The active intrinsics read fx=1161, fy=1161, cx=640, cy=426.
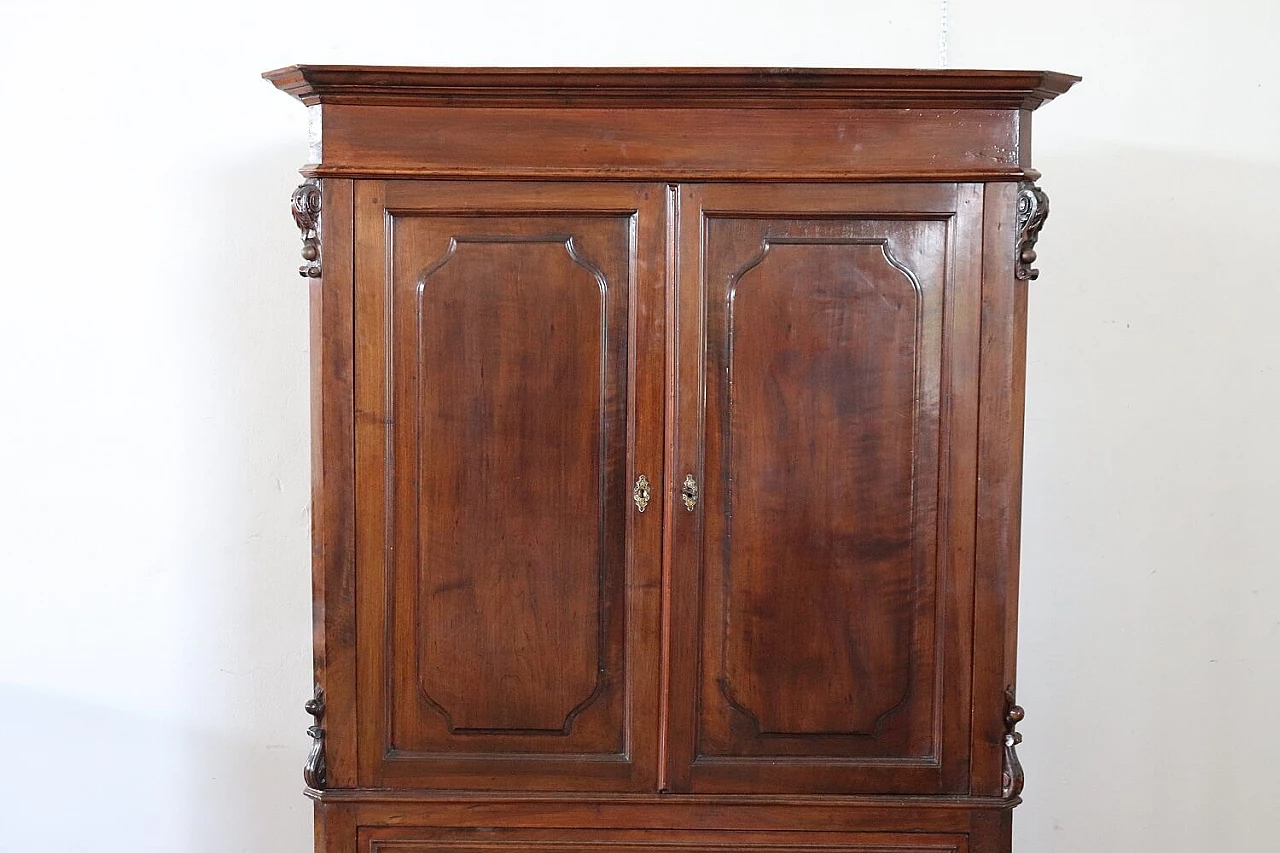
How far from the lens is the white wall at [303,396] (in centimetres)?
261

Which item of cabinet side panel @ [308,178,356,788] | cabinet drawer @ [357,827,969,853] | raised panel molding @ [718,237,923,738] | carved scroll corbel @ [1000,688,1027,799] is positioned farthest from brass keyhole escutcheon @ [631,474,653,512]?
carved scroll corbel @ [1000,688,1027,799]

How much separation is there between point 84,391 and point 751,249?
1.64 m

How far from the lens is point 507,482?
1.97 meters

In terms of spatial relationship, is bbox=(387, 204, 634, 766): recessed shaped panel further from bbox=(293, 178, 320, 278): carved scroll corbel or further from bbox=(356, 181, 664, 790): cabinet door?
bbox=(293, 178, 320, 278): carved scroll corbel

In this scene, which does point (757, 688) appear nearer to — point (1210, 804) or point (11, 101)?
point (1210, 804)

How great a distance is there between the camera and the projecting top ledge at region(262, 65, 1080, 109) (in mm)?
1849

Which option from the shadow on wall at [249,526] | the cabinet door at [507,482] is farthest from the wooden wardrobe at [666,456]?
the shadow on wall at [249,526]

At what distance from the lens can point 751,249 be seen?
193 centimetres

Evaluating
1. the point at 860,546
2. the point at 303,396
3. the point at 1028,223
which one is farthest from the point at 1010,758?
the point at 303,396

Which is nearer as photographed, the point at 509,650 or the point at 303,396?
the point at 509,650

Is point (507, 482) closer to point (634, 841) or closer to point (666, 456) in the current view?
point (666, 456)

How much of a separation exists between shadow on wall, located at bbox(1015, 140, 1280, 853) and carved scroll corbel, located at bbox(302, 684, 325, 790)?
63.1 inches

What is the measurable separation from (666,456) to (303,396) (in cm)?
109

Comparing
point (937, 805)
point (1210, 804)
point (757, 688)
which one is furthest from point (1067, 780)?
point (757, 688)
